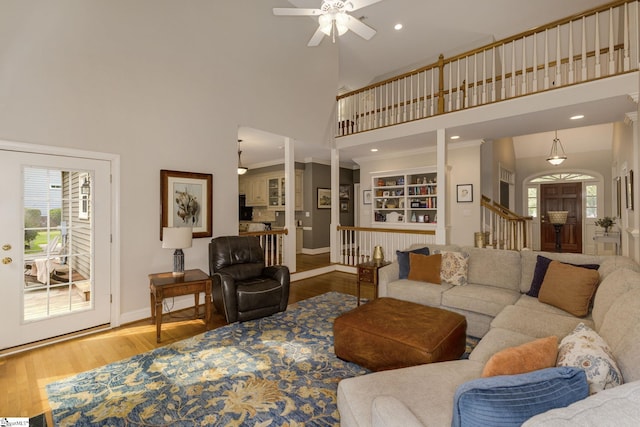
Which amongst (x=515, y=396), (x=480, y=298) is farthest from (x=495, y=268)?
(x=515, y=396)

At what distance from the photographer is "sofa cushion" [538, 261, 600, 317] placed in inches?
96.0

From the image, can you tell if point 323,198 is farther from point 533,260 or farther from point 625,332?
point 625,332

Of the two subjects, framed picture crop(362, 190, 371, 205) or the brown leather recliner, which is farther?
framed picture crop(362, 190, 371, 205)

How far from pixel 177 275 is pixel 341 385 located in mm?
2623

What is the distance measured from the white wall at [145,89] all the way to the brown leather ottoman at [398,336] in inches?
104

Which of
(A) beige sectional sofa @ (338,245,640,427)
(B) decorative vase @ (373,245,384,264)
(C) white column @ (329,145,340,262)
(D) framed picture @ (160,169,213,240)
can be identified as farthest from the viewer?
(C) white column @ (329,145,340,262)

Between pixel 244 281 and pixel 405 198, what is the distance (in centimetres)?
468

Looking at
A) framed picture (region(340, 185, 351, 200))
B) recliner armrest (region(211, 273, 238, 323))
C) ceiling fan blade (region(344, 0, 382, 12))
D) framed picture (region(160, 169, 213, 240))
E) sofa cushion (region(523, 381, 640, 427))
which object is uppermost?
ceiling fan blade (region(344, 0, 382, 12))

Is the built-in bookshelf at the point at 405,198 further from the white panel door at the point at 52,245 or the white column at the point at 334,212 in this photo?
the white panel door at the point at 52,245

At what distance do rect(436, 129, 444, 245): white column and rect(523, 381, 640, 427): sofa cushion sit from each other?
4.60 meters

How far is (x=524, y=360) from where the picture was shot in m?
1.18

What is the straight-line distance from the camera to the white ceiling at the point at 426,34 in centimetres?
529

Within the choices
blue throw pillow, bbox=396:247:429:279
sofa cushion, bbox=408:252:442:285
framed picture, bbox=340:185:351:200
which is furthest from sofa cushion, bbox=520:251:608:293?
framed picture, bbox=340:185:351:200

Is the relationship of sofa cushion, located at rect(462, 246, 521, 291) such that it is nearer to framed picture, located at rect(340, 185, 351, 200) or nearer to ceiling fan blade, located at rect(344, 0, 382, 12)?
ceiling fan blade, located at rect(344, 0, 382, 12)
